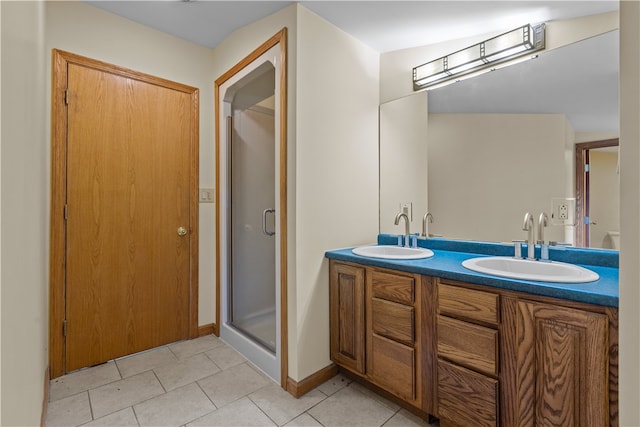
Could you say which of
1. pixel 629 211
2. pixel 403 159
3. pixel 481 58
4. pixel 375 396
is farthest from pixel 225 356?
pixel 481 58

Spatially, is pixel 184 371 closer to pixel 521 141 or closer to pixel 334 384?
pixel 334 384

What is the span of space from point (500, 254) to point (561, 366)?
0.77 metres

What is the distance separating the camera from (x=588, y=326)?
109 centimetres

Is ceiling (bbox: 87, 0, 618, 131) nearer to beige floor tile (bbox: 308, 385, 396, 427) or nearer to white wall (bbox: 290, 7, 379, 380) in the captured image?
white wall (bbox: 290, 7, 379, 380)

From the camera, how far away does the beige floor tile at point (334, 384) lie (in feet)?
6.29

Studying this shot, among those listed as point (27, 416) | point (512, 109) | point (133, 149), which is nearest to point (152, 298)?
point (133, 149)

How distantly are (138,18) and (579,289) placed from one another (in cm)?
302

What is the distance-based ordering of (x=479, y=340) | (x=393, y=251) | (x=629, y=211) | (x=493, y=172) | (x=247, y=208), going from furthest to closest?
(x=247, y=208) → (x=393, y=251) → (x=493, y=172) → (x=479, y=340) → (x=629, y=211)

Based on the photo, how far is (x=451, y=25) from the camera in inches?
76.6

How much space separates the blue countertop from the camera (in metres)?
1.11

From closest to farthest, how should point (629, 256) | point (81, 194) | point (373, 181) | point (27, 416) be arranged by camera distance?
point (629, 256)
point (27, 416)
point (81, 194)
point (373, 181)

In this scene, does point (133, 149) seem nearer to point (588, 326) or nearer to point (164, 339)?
point (164, 339)

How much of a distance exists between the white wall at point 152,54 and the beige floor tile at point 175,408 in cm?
83

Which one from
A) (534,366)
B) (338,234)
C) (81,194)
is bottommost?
(534,366)
